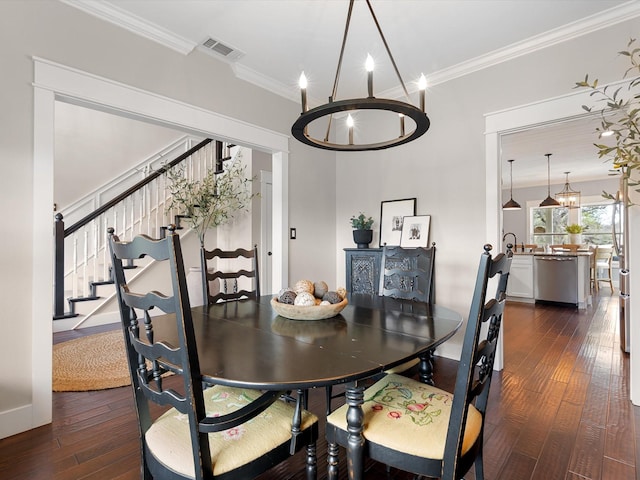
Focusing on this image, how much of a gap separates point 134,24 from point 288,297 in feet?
7.76

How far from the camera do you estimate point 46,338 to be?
2121 millimetres

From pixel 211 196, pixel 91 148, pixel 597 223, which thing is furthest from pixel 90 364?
pixel 597 223

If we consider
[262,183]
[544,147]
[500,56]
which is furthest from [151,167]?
[544,147]

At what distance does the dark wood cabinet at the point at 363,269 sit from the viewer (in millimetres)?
3562

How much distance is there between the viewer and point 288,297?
1.75 metres

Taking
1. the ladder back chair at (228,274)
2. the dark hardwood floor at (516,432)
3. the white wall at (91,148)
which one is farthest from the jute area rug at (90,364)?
the white wall at (91,148)

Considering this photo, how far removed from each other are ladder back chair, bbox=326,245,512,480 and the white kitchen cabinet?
5.62 m

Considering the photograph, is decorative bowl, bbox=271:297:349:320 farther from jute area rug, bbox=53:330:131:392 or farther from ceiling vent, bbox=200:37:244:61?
ceiling vent, bbox=200:37:244:61

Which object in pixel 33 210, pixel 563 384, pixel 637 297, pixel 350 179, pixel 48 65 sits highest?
pixel 48 65

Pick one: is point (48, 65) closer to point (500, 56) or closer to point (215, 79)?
point (215, 79)

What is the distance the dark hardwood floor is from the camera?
1.66 metres

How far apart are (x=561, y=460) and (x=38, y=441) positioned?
286cm

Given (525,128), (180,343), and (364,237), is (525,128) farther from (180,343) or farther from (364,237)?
(180,343)

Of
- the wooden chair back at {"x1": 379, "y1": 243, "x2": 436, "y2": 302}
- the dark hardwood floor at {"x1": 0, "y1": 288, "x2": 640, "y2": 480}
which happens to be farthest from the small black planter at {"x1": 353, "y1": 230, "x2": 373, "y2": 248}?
the dark hardwood floor at {"x1": 0, "y1": 288, "x2": 640, "y2": 480}
